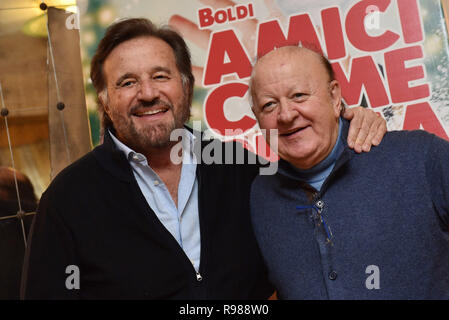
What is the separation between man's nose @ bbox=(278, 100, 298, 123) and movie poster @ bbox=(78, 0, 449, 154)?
0.94 m

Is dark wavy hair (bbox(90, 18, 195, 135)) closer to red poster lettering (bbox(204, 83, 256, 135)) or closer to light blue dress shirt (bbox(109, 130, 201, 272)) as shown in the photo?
light blue dress shirt (bbox(109, 130, 201, 272))

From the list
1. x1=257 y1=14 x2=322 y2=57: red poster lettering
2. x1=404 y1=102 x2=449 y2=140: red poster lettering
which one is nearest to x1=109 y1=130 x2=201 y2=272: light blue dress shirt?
x1=257 y1=14 x2=322 y2=57: red poster lettering

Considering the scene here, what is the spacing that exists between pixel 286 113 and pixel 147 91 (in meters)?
0.52

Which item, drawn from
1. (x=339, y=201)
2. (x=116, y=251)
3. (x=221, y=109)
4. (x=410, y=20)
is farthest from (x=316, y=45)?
(x=116, y=251)

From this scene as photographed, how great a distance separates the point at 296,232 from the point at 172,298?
0.46 m

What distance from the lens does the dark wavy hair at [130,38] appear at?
1504mm

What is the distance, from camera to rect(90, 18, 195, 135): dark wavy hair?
150 cm

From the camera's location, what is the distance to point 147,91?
143cm

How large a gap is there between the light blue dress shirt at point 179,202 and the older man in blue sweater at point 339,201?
0.26m

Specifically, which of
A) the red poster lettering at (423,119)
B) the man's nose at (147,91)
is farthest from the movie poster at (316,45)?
the man's nose at (147,91)

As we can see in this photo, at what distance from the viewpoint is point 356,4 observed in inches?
82.2

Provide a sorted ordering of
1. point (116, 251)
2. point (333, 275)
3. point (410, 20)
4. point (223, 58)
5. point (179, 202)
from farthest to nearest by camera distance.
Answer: point (223, 58)
point (410, 20)
point (179, 202)
point (116, 251)
point (333, 275)

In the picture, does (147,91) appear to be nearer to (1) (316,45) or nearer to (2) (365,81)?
(1) (316,45)
